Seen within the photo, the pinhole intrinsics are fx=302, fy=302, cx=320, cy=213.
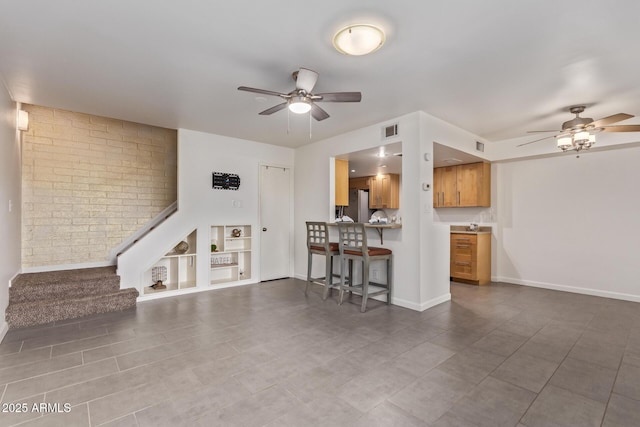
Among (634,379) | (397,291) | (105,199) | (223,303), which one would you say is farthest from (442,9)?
(105,199)

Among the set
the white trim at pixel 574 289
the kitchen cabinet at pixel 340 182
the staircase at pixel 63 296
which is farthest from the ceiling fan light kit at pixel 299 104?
the white trim at pixel 574 289

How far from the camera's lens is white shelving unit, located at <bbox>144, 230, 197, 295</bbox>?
4750 millimetres

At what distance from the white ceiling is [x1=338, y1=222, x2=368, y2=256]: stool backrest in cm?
148

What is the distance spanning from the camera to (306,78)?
8.81ft

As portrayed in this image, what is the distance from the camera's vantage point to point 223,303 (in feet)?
13.7

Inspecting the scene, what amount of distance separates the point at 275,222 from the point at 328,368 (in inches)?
146

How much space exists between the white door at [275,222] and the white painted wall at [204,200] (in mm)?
127

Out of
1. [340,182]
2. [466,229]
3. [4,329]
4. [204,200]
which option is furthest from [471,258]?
[4,329]

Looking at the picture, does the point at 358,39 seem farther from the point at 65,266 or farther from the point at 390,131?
the point at 65,266

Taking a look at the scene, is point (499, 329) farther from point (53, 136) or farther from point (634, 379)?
point (53, 136)

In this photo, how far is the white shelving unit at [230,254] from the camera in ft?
17.3

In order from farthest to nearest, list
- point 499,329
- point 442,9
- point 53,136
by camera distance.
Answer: point 53,136, point 499,329, point 442,9

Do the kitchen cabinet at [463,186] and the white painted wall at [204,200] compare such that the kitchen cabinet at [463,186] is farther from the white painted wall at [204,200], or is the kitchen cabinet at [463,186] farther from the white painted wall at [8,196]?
the white painted wall at [8,196]

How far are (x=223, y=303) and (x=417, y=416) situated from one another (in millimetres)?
3039
